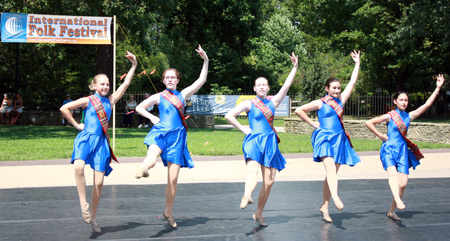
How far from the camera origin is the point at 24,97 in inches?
1187

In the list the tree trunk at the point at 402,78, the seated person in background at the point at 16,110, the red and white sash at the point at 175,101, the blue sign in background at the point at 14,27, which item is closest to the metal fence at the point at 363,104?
the tree trunk at the point at 402,78

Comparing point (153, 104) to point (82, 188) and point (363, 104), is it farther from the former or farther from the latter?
point (363, 104)

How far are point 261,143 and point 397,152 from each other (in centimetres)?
193

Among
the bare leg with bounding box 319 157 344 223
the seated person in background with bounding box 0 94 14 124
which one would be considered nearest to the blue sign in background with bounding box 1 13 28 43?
the seated person in background with bounding box 0 94 14 124

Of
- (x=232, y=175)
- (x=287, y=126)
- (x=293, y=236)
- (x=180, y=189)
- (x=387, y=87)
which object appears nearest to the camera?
(x=293, y=236)

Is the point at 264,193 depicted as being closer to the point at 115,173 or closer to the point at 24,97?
the point at 115,173

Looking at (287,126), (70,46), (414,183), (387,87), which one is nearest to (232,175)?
(414,183)

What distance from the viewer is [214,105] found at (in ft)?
95.8

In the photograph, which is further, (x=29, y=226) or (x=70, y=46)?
(x=70, y=46)

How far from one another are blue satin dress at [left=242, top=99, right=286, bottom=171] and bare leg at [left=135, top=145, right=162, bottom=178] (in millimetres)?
1038

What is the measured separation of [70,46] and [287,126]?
49.9ft

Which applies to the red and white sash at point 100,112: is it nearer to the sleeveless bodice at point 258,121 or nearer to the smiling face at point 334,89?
the sleeveless bodice at point 258,121

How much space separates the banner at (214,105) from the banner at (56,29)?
37.2ft

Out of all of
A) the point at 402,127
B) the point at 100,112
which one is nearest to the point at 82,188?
the point at 100,112
